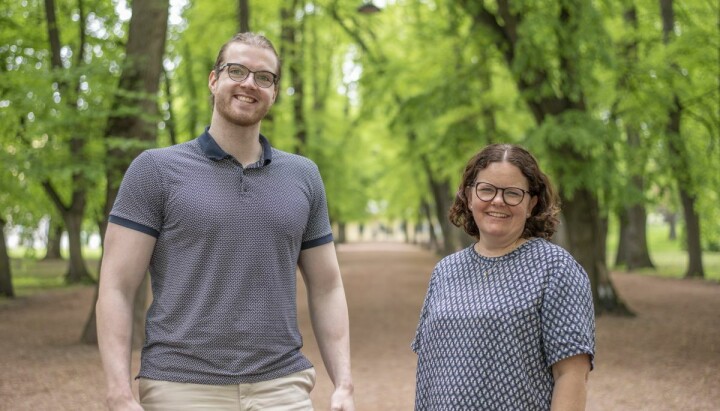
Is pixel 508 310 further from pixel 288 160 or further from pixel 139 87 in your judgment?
pixel 139 87

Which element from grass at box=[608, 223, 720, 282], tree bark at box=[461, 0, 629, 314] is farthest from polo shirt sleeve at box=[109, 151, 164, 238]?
grass at box=[608, 223, 720, 282]

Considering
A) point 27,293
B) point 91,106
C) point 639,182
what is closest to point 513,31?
point 91,106

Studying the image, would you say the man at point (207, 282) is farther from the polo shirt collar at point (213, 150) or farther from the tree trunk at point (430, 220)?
the tree trunk at point (430, 220)

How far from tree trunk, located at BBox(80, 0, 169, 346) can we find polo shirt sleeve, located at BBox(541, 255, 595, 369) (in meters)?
9.49

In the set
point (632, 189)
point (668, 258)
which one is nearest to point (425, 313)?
point (632, 189)

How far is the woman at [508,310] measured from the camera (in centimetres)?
287

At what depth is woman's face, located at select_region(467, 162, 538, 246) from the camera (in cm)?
305

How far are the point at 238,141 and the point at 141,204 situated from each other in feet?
1.30

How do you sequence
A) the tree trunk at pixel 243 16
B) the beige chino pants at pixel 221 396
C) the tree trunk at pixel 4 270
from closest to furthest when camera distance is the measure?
1. the beige chino pants at pixel 221 396
2. the tree trunk at pixel 243 16
3. the tree trunk at pixel 4 270

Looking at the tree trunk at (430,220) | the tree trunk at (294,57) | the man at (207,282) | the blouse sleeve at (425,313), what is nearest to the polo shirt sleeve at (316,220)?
the man at (207,282)

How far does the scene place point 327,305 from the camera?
127 inches

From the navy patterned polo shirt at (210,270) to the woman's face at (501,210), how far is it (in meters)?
0.66

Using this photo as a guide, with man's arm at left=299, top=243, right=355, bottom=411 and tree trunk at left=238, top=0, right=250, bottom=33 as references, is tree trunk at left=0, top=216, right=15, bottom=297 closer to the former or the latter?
tree trunk at left=238, top=0, right=250, bottom=33

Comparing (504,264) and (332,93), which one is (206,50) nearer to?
(504,264)
